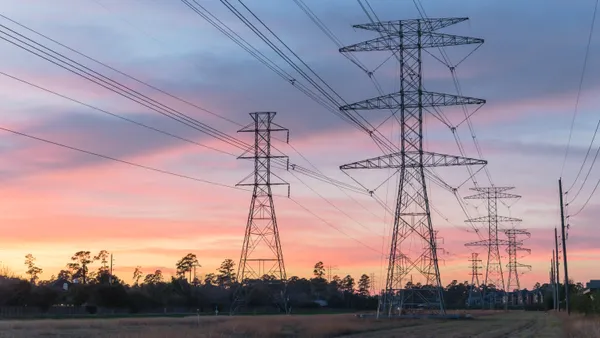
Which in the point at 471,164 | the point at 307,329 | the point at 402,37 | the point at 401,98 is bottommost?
the point at 307,329

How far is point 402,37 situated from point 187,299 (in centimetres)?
10934

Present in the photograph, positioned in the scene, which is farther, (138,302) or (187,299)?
→ (187,299)

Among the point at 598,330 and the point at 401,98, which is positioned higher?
the point at 401,98

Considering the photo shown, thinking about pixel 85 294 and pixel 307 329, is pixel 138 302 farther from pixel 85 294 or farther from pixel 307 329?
Result: pixel 307 329

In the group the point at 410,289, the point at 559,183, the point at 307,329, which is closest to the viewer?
the point at 307,329

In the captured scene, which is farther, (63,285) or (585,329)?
(63,285)

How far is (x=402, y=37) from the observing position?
63469 mm

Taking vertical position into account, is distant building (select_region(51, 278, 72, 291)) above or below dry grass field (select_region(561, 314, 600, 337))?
above

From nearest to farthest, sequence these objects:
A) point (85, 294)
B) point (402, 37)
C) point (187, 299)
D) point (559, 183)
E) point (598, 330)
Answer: point (598, 330) → point (402, 37) → point (559, 183) → point (85, 294) → point (187, 299)

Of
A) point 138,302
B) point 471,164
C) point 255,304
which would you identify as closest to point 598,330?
point 471,164

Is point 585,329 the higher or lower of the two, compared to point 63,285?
lower

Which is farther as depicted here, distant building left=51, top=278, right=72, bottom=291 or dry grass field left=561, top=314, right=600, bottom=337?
distant building left=51, top=278, right=72, bottom=291

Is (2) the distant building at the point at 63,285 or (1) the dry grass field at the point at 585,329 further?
(2) the distant building at the point at 63,285

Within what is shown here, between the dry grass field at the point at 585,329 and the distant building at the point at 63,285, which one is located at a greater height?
the distant building at the point at 63,285
